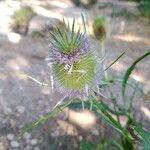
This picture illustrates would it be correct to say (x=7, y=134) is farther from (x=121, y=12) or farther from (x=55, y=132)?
(x=121, y=12)

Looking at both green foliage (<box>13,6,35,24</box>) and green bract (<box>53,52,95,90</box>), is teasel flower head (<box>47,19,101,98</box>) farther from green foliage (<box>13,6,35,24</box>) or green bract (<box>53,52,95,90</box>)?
green foliage (<box>13,6,35,24</box>)

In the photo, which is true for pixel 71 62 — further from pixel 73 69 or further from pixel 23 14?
pixel 23 14

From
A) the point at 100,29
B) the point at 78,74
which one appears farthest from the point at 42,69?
the point at 78,74

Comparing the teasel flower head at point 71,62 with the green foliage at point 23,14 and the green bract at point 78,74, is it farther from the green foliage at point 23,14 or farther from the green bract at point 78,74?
the green foliage at point 23,14

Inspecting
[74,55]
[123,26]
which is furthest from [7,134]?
[123,26]

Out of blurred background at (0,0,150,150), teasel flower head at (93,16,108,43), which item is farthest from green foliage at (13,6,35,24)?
teasel flower head at (93,16,108,43)
